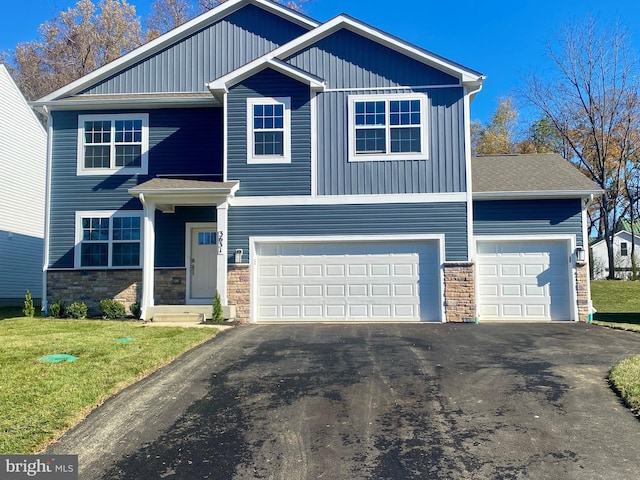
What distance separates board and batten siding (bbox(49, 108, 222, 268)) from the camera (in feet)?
46.0

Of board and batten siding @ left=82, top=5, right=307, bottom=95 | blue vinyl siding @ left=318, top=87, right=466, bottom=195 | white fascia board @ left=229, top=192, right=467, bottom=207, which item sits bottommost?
white fascia board @ left=229, top=192, right=467, bottom=207

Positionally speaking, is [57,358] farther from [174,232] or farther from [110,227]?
[110,227]

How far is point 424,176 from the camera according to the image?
41.0ft

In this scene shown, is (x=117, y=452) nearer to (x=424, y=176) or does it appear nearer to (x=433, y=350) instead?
(x=433, y=350)

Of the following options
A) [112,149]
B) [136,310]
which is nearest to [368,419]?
[136,310]

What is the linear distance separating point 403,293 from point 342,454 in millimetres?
8498

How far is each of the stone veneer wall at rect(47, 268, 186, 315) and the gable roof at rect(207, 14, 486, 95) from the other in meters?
5.46

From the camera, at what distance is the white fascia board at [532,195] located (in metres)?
12.5

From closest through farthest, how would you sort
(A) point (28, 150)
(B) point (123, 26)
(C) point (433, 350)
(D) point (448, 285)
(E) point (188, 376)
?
(E) point (188, 376) < (C) point (433, 350) < (D) point (448, 285) < (A) point (28, 150) < (B) point (123, 26)

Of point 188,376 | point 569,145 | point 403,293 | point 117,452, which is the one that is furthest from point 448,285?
point 569,145

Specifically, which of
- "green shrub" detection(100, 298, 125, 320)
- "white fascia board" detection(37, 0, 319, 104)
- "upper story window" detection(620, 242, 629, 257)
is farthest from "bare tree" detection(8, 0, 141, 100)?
"upper story window" detection(620, 242, 629, 257)

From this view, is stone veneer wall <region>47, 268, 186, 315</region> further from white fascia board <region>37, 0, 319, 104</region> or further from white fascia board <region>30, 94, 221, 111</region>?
white fascia board <region>37, 0, 319, 104</region>

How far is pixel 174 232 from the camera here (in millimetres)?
13781

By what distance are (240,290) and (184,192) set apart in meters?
2.86
